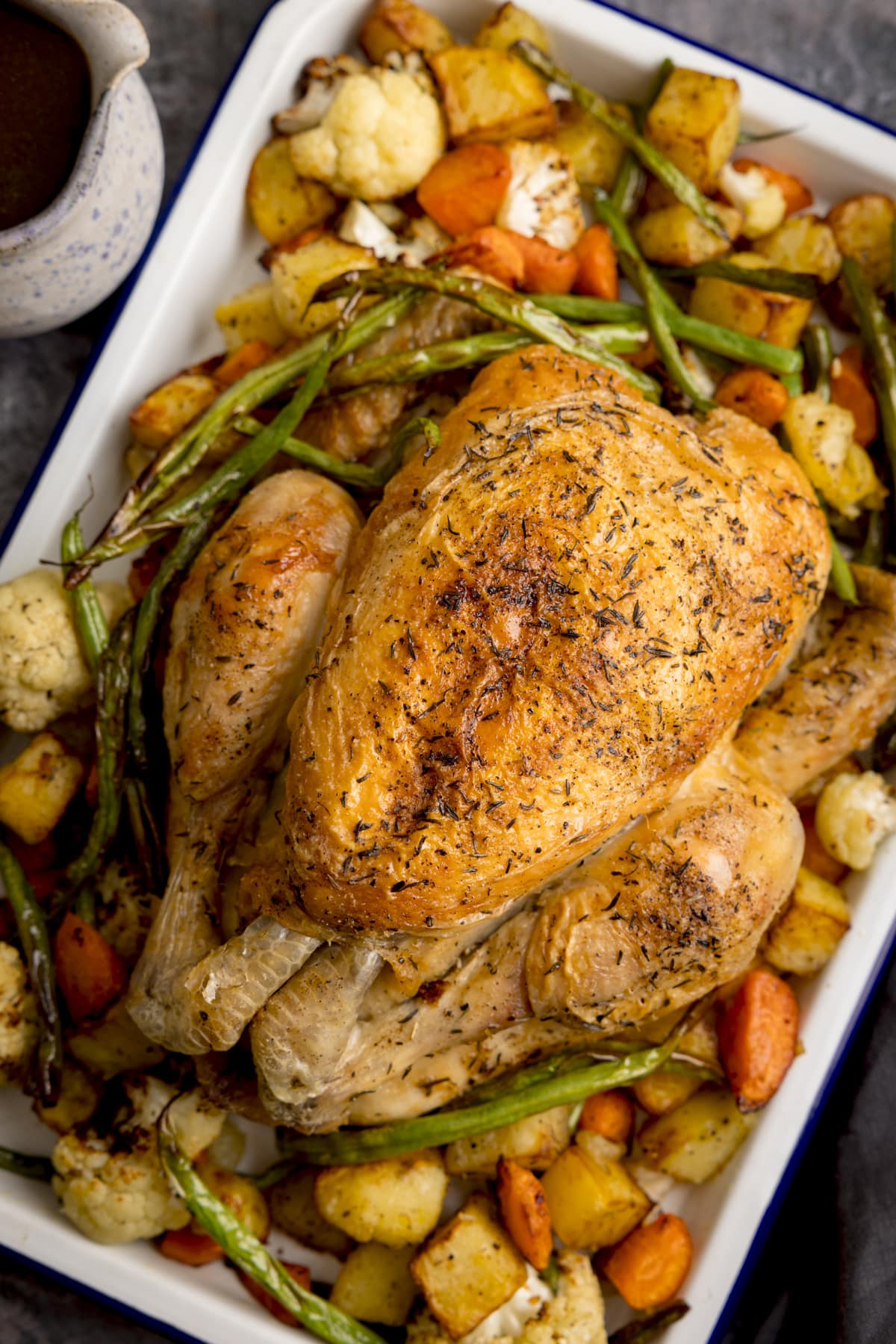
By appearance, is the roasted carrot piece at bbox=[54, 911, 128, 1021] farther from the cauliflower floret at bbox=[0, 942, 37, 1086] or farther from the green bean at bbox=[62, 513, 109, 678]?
the green bean at bbox=[62, 513, 109, 678]

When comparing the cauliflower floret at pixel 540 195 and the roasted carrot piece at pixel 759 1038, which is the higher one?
the cauliflower floret at pixel 540 195

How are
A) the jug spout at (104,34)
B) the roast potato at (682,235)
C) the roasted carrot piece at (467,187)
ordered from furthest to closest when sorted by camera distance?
the roast potato at (682,235) → the roasted carrot piece at (467,187) → the jug spout at (104,34)

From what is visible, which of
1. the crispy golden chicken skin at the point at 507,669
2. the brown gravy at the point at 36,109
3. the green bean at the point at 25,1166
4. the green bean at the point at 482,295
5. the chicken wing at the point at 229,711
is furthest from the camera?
the green bean at the point at 25,1166

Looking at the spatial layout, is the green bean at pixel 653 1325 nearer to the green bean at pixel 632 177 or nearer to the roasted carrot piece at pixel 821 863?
the roasted carrot piece at pixel 821 863

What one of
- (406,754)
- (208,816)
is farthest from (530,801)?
(208,816)

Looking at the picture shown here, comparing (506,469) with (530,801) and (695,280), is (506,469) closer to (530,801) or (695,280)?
(530,801)

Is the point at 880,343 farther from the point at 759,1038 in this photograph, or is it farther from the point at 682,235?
the point at 759,1038

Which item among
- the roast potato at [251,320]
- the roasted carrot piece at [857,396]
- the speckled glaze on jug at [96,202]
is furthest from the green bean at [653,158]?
the speckled glaze on jug at [96,202]

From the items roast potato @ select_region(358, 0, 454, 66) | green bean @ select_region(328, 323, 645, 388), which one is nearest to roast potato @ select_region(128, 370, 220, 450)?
green bean @ select_region(328, 323, 645, 388)
